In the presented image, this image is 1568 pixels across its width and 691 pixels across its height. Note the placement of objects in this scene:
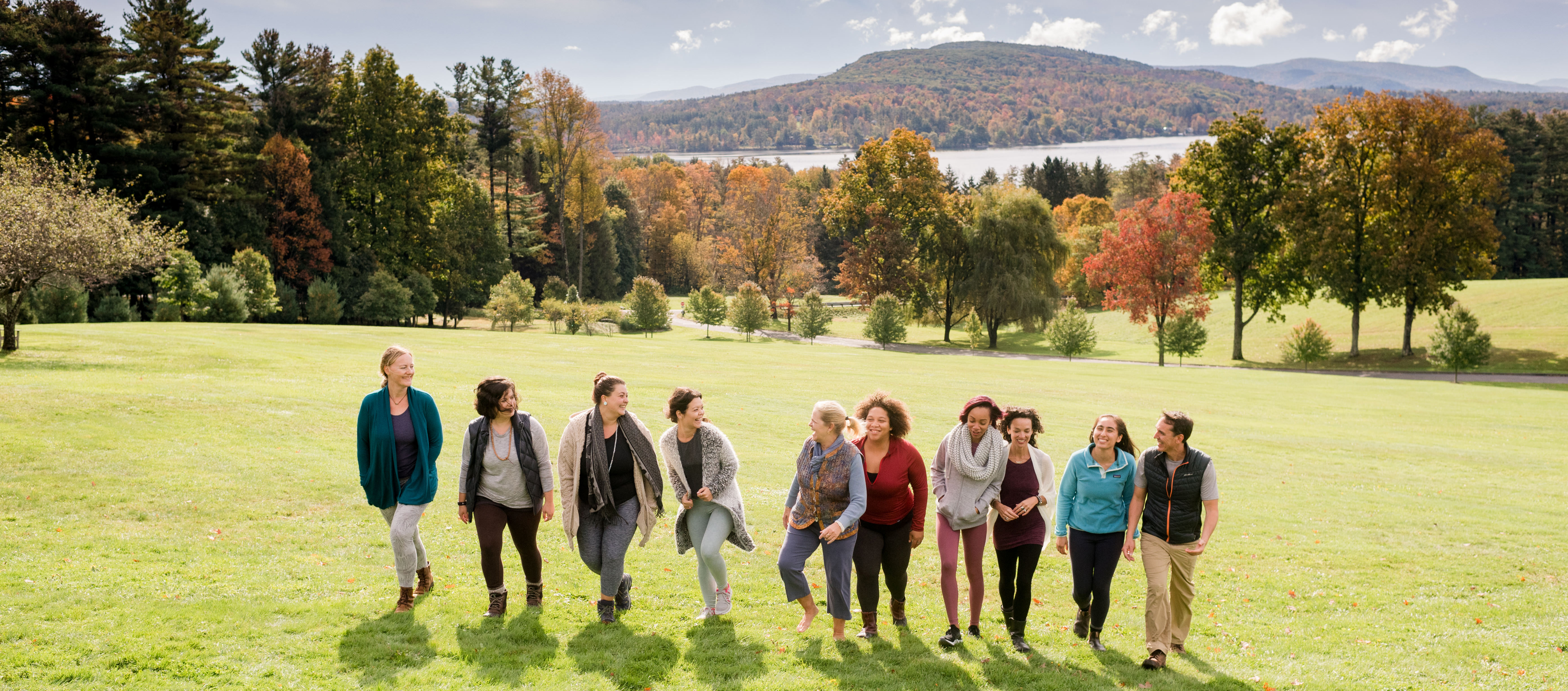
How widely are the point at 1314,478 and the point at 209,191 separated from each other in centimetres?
4972

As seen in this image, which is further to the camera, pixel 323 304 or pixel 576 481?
pixel 323 304

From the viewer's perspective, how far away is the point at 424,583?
24.6ft

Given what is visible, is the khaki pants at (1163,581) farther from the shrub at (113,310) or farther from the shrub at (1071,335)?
the shrub at (113,310)

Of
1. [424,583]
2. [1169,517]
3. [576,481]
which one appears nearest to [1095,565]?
[1169,517]

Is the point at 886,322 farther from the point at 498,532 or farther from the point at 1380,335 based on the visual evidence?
the point at 498,532

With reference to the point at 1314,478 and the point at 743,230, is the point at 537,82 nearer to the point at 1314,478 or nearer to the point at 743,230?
the point at 743,230

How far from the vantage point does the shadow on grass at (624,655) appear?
238 inches

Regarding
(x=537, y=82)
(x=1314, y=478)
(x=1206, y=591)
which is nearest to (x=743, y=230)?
(x=537, y=82)

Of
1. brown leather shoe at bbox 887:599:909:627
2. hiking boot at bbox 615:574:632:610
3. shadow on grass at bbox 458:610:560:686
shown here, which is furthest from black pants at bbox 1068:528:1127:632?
shadow on grass at bbox 458:610:560:686

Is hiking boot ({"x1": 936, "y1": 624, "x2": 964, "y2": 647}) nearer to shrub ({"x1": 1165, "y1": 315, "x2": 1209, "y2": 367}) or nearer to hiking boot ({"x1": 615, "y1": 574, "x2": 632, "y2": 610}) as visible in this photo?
hiking boot ({"x1": 615, "y1": 574, "x2": 632, "y2": 610})

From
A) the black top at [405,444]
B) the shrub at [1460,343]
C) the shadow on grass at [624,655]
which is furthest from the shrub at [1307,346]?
the black top at [405,444]

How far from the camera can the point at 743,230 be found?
76.9m

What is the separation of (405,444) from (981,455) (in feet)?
15.5

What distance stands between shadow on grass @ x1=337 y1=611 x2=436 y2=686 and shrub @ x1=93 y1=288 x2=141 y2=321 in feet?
124
